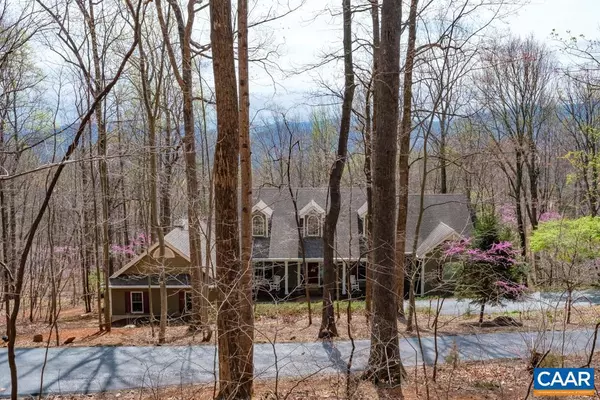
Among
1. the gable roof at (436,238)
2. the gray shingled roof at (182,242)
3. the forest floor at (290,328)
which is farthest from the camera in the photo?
the gable roof at (436,238)

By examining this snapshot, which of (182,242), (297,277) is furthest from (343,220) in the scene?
(182,242)

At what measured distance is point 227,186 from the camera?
6312 mm

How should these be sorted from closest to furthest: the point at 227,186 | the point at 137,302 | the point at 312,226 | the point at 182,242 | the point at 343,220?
the point at 227,186, the point at 137,302, the point at 182,242, the point at 312,226, the point at 343,220

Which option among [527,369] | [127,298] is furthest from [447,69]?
[127,298]

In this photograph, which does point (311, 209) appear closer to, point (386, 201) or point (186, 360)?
point (186, 360)

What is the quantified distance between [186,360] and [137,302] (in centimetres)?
1002

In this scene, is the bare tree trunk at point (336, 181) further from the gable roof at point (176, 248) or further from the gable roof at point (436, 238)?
the gable roof at point (436, 238)

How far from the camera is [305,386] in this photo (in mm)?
7332

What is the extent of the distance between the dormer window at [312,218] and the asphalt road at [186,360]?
11068mm

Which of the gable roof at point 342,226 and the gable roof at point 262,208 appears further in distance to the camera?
the gable roof at point 262,208

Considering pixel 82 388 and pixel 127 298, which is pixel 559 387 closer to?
pixel 82 388

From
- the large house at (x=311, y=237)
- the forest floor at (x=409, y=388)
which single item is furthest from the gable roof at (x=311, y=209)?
the forest floor at (x=409, y=388)

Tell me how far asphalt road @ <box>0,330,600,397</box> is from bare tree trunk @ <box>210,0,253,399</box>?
4.12 feet

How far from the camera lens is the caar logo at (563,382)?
6371 millimetres
